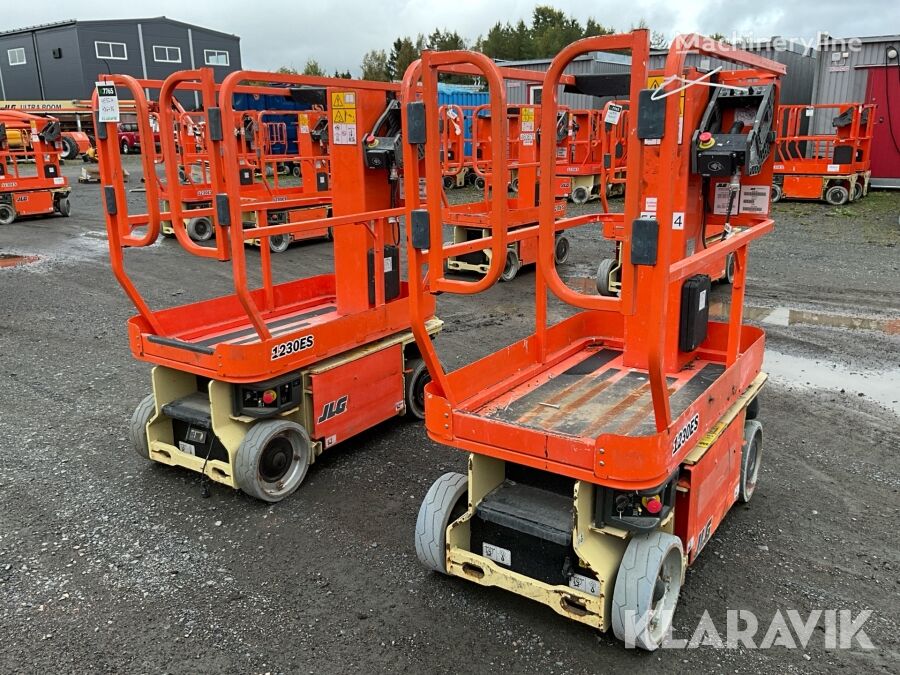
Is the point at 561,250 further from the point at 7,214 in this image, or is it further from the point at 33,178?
the point at 7,214

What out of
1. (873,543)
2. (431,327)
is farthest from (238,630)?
(873,543)

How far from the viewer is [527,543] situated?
3.20 metres

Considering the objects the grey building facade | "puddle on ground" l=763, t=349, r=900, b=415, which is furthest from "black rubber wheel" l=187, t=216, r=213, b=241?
the grey building facade

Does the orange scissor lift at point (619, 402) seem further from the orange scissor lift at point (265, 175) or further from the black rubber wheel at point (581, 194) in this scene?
the black rubber wheel at point (581, 194)

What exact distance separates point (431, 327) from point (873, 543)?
117 inches

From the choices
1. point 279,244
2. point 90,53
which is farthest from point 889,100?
point 90,53

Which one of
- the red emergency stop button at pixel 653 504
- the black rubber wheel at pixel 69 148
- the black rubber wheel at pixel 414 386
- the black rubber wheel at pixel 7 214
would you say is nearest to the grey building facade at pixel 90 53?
the black rubber wheel at pixel 69 148

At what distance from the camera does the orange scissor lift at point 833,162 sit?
15250mm

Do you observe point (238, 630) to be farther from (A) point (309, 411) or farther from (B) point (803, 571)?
(B) point (803, 571)

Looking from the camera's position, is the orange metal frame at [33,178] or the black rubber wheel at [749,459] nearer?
the black rubber wheel at [749,459]

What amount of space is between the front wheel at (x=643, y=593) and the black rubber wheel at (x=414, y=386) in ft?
8.53

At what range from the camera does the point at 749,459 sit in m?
4.16

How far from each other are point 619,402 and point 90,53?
4285 centimetres

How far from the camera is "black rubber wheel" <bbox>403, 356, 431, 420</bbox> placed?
5.39 m
